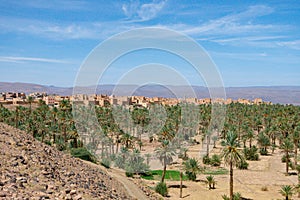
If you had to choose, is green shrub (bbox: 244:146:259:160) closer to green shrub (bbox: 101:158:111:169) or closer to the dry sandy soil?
the dry sandy soil

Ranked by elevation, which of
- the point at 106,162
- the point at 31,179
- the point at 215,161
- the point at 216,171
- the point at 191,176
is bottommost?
the point at 216,171

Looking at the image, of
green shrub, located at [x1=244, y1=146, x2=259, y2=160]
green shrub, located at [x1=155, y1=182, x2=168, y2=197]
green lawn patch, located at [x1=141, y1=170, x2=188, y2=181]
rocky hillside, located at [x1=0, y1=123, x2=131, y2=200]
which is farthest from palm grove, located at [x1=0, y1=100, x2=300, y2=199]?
rocky hillside, located at [x1=0, y1=123, x2=131, y2=200]

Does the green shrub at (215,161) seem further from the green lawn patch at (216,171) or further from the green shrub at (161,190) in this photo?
the green shrub at (161,190)

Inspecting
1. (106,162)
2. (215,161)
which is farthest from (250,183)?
(106,162)

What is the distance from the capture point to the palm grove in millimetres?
45606

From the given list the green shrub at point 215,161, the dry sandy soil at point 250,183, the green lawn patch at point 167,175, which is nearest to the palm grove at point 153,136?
the green shrub at point 215,161

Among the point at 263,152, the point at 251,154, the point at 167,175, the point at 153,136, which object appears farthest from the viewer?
the point at 153,136

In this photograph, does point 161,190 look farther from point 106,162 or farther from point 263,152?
point 263,152

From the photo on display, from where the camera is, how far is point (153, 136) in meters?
86.0

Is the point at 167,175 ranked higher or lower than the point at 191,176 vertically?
lower

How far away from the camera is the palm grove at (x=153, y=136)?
45606 mm

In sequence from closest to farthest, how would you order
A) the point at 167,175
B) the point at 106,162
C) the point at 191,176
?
the point at 191,176, the point at 106,162, the point at 167,175

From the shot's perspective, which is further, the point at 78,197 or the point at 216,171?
the point at 216,171

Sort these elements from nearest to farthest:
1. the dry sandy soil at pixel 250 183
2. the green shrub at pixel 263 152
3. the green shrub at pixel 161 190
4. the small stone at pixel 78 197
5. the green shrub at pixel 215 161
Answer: the small stone at pixel 78 197
the green shrub at pixel 161 190
the dry sandy soil at pixel 250 183
the green shrub at pixel 215 161
the green shrub at pixel 263 152
